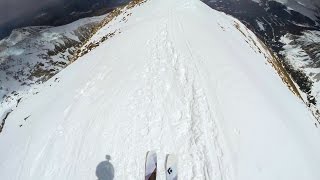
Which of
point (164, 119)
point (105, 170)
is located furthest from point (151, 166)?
point (164, 119)

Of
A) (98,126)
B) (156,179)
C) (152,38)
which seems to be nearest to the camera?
(156,179)

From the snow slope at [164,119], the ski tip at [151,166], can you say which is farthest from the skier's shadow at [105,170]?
the ski tip at [151,166]

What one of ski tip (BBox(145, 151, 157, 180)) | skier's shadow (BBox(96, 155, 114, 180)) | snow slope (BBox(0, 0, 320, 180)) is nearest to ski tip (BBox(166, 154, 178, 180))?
snow slope (BBox(0, 0, 320, 180))

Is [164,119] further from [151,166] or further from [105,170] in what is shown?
[105,170]

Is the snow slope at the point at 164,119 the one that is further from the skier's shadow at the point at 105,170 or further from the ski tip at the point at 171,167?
the ski tip at the point at 171,167

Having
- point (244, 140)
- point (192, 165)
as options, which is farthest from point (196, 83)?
point (192, 165)

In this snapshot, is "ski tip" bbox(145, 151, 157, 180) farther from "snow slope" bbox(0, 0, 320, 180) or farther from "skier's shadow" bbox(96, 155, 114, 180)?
"skier's shadow" bbox(96, 155, 114, 180)

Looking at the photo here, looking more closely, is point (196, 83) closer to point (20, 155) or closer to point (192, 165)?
point (192, 165)
